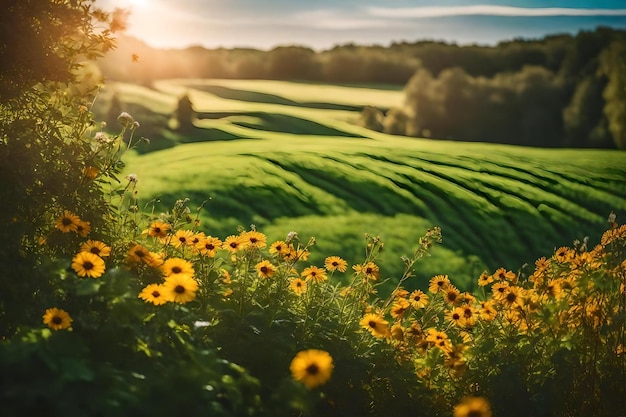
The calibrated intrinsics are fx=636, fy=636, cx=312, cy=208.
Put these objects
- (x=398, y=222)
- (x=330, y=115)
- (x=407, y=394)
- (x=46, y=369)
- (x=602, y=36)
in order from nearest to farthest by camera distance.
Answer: (x=46, y=369), (x=407, y=394), (x=398, y=222), (x=602, y=36), (x=330, y=115)

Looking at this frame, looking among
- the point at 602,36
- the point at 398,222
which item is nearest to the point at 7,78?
the point at 398,222

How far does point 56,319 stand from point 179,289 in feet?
1.88

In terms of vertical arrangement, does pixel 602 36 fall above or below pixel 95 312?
above

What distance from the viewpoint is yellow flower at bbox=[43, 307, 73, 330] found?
2895 millimetres

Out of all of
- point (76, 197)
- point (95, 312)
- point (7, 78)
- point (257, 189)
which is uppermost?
point (7, 78)

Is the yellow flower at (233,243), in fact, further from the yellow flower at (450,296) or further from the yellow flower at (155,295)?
the yellow flower at (450,296)

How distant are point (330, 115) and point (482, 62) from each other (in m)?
10.8

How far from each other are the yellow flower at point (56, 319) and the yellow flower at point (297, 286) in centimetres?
151

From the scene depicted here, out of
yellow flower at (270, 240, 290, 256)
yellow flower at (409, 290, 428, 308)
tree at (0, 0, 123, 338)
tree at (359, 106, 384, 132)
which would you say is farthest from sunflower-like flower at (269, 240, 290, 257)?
tree at (359, 106, 384, 132)

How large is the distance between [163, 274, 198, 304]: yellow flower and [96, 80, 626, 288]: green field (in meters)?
5.71

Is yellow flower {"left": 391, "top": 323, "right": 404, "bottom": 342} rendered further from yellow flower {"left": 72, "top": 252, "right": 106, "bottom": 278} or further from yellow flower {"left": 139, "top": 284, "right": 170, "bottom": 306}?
yellow flower {"left": 72, "top": 252, "right": 106, "bottom": 278}

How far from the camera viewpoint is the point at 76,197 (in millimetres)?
4129

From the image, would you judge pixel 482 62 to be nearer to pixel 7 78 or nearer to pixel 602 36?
pixel 602 36

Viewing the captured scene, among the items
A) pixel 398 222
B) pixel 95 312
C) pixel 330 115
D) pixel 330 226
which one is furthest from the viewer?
pixel 330 115
